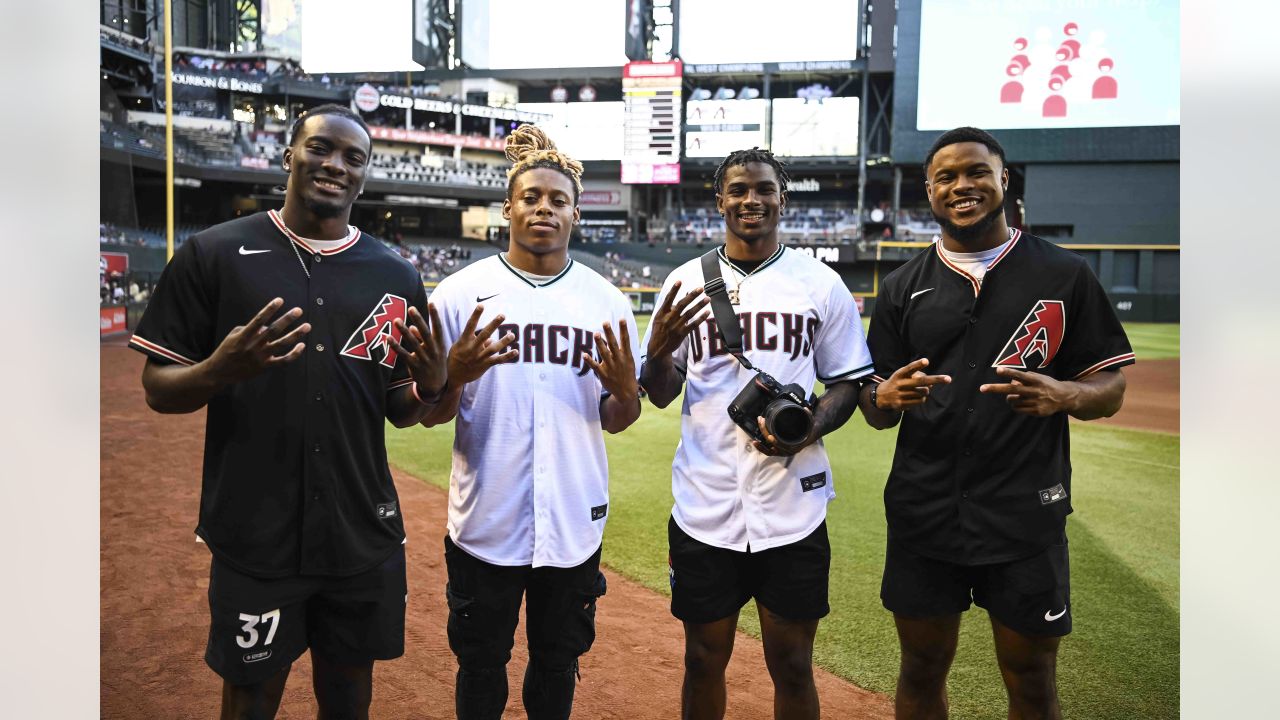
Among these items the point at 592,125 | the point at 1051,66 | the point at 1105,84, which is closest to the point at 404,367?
the point at 1051,66

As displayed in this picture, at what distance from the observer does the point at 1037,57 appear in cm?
2827

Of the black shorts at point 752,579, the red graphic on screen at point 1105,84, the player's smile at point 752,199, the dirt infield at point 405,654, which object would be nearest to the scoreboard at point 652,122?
the red graphic on screen at point 1105,84

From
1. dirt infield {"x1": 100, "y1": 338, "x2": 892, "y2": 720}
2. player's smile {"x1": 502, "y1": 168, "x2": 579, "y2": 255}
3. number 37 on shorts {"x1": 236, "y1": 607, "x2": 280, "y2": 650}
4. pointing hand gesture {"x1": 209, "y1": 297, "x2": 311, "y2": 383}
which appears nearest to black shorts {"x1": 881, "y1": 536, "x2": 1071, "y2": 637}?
dirt infield {"x1": 100, "y1": 338, "x2": 892, "y2": 720}

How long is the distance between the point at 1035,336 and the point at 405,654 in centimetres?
358

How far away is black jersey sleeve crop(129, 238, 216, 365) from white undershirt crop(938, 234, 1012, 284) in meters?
2.53

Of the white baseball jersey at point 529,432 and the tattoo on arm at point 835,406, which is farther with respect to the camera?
the tattoo on arm at point 835,406

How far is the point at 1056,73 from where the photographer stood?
29.7 meters

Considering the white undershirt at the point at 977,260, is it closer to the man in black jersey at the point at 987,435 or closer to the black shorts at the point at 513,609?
the man in black jersey at the point at 987,435

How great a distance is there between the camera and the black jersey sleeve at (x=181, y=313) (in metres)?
2.54

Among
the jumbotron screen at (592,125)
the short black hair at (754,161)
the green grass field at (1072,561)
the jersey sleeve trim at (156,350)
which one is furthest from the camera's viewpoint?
the jumbotron screen at (592,125)

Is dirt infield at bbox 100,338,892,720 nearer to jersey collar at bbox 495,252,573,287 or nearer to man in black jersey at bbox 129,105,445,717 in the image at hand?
man in black jersey at bbox 129,105,445,717

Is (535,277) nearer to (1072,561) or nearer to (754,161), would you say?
(754,161)

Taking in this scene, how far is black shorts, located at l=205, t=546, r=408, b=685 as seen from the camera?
2.57m

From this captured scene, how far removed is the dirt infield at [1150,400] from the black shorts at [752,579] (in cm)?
843
